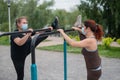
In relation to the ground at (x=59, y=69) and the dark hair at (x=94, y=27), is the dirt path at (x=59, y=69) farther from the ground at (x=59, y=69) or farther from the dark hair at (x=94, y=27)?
the dark hair at (x=94, y=27)

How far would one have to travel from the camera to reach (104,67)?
A: 9.19m

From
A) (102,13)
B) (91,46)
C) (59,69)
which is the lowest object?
(59,69)

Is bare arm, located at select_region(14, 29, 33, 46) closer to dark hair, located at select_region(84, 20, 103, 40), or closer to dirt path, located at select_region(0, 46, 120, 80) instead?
dark hair, located at select_region(84, 20, 103, 40)

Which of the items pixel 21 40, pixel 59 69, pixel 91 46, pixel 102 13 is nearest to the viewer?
pixel 91 46

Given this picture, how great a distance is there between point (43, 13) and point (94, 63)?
19907 millimetres

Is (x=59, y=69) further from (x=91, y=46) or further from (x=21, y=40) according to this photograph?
(x=91, y=46)

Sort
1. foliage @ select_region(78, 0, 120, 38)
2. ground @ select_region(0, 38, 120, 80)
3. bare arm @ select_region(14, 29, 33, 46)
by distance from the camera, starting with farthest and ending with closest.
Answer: foliage @ select_region(78, 0, 120, 38)
ground @ select_region(0, 38, 120, 80)
bare arm @ select_region(14, 29, 33, 46)

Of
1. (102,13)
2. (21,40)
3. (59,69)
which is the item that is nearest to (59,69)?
(59,69)

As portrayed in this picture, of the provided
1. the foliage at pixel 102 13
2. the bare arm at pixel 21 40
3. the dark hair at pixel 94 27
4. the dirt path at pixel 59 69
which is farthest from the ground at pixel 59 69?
the foliage at pixel 102 13

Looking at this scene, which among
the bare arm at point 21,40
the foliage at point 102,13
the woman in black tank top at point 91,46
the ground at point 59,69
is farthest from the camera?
the foliage at point 102,13

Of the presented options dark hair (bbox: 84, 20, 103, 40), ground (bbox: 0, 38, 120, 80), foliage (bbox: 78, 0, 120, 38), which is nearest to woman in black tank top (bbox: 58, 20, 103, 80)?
dark hair (bbox: 84, 20, 103, 40)

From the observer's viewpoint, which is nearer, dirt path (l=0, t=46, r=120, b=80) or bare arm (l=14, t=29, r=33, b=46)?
bare arm (l=14, t=29, r=33, b=46)

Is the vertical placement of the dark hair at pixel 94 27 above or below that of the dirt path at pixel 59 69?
above

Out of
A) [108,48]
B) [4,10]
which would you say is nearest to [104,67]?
[108,48]
